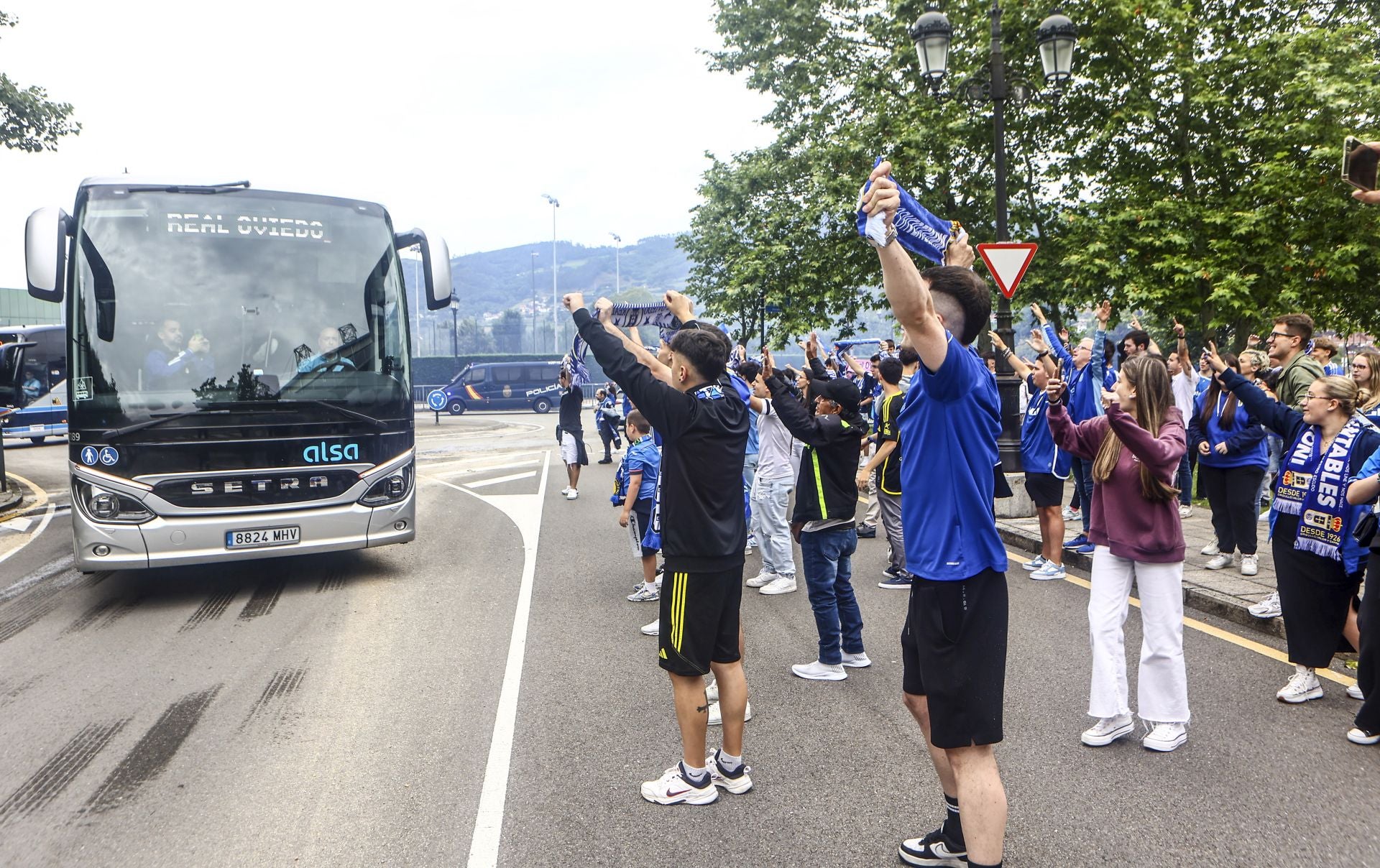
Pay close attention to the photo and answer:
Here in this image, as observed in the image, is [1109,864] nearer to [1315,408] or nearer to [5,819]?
[1315,408]

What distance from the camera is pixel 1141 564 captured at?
4484mm

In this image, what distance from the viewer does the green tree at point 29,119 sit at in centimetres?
1540

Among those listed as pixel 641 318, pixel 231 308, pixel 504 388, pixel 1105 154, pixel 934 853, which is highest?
pixel 1105 154

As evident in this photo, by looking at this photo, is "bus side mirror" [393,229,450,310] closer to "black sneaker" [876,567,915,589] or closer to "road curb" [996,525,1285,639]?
"black sneaker" [876,567,915,589]

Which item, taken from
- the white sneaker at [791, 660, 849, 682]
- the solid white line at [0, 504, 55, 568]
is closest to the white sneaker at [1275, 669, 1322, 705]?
the white sneaker at [791, 660, 849, 682]

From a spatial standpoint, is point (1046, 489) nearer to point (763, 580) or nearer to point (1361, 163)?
point (763, 580)

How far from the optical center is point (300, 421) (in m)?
7.76

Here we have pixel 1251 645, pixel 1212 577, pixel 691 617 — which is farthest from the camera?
pixel 1212 577

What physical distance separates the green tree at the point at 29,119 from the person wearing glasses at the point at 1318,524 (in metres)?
17.5

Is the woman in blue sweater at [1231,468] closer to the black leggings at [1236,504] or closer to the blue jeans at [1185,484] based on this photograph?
the black leggings at [1236,504]

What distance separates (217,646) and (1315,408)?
21.3 feet

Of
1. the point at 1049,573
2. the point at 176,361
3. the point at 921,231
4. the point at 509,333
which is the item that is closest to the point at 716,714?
the point at 921,231

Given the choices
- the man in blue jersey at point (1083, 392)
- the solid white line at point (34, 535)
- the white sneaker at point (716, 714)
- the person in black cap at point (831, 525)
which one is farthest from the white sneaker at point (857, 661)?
the solid white line at point (34, 535)

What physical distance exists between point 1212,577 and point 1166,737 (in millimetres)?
3488
